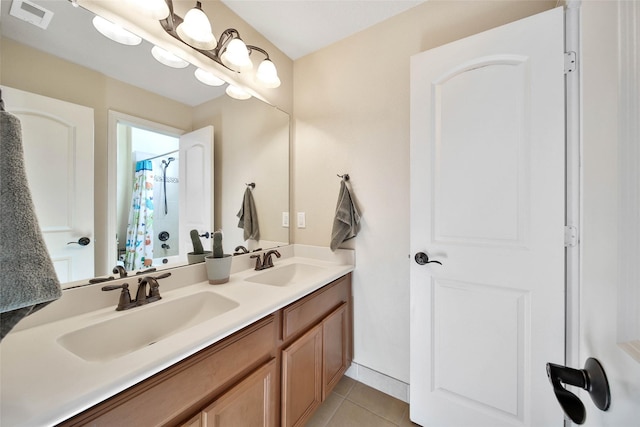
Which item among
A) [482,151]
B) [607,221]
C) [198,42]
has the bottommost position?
[607,221]

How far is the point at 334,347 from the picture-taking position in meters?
1.43

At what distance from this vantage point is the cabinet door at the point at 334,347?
4.36ft

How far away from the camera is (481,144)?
1.11 metres

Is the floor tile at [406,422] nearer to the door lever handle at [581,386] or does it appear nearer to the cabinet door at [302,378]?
the cabinet door at [302,378]

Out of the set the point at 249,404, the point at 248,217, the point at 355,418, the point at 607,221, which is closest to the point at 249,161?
the point at 248,217

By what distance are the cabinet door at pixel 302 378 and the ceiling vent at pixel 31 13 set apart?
1.56m

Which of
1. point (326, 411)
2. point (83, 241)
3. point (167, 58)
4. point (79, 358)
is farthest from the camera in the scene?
point (326, 411)

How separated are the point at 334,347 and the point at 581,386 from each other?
4.03ft

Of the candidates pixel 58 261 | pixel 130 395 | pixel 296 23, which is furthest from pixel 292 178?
pixel 130 395

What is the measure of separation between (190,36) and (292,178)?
3.57 ft

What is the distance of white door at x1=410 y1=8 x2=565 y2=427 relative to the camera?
98 centimetres

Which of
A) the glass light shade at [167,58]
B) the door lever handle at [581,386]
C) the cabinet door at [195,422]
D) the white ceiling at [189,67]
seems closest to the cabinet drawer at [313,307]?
the cabinet door at [195,422]

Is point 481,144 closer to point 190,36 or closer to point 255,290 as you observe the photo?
point 255,290

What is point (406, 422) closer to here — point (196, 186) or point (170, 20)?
point (196, 186)
